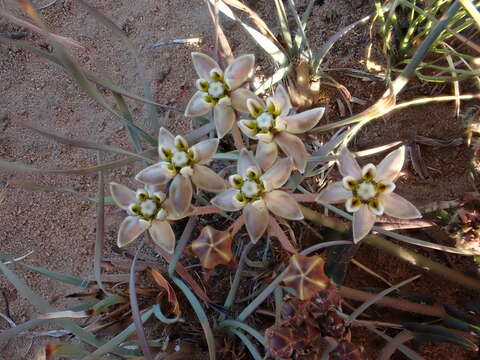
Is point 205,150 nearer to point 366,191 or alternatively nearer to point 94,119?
point 366,191

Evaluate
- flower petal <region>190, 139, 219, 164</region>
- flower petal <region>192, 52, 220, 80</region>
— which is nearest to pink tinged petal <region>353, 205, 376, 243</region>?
flower petal <region>190, 139, 219, 164</region>

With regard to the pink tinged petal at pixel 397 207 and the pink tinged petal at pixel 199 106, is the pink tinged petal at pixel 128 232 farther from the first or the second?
the pink tinged petal at pixel 397 207

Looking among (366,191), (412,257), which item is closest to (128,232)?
(366,191)

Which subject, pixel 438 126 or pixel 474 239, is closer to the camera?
pixel 474 239

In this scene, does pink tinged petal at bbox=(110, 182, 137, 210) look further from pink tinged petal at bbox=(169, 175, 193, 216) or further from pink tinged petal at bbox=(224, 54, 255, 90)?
pink tinged petal at bbox=(224, 54, 255, 90)

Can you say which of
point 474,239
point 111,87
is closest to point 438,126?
point 474,239

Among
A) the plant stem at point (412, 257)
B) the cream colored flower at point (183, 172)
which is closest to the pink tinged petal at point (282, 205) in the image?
the cream colored flower at point (183, 172)

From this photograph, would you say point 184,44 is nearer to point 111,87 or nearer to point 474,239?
point 111,87

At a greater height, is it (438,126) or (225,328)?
(438,126)
